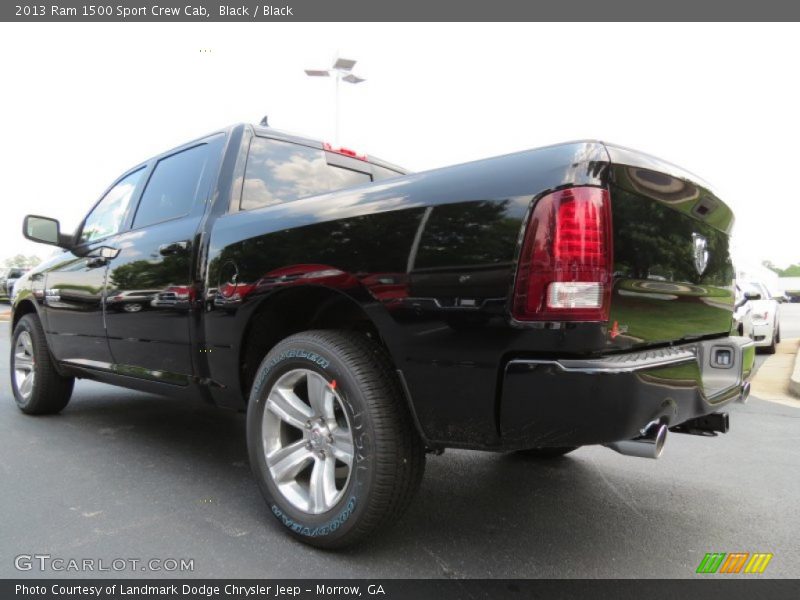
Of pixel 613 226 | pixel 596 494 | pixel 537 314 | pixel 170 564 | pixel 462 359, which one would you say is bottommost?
pixel 596 494

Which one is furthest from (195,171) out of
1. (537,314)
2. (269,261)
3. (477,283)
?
(537,314)

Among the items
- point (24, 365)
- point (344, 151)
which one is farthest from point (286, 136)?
point (24, 365)

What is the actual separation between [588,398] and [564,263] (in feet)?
1.31

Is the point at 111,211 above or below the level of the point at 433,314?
above

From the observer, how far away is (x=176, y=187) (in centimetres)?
340

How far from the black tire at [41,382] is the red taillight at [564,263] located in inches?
151

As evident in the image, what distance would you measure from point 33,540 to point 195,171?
6.37ft

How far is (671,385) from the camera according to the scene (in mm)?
1876

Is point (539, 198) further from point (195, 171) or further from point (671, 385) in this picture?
point (195, 171)

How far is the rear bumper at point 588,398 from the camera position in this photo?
1.70 metres

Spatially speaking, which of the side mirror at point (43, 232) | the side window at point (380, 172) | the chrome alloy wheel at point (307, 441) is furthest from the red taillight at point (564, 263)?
the side mirror at point (43, 232)

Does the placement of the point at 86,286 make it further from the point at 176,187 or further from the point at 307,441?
the point at 307,441

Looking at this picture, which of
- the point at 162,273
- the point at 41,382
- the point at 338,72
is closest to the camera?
the point at 162,273

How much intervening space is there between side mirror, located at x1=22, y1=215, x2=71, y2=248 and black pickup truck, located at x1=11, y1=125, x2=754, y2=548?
1370 mm
